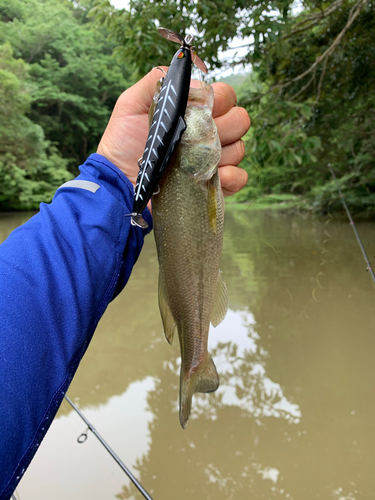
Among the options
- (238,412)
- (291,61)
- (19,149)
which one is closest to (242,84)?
(291,61)

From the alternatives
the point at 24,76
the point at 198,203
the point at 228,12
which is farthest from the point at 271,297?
the point at 24,76

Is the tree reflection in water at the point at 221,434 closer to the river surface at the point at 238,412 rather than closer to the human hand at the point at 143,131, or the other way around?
the river surface at the point at 238,412

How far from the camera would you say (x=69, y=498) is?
2252 mm

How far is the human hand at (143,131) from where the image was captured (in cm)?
123

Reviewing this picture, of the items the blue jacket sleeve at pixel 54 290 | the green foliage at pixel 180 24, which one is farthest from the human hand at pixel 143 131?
the green foliage at pixel 180 24

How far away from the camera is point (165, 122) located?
90 cm

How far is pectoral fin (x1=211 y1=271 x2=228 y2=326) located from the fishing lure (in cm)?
42

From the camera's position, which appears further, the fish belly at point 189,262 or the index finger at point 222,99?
the index finger at point 222,99

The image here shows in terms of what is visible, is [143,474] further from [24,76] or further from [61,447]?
[24,76]

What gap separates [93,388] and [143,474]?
1168mm

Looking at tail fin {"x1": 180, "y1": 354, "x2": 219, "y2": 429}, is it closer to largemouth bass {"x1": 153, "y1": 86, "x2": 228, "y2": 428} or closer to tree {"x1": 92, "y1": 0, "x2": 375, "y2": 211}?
largemouth bass {"x1": 153, "y1": 86, "x2": 228, "y2": 428}

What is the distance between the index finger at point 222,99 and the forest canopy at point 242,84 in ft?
2.55

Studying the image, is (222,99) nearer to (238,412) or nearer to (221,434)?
(221,434)

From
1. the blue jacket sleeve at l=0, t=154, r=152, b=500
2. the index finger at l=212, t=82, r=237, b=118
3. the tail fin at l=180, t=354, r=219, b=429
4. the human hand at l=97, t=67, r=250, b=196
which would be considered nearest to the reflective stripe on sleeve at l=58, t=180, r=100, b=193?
the blue jacket sleeve at l=0, t=154, r=152, b=500
